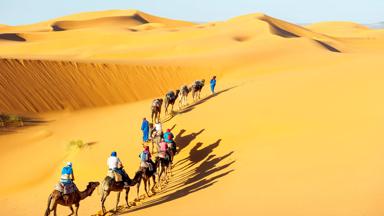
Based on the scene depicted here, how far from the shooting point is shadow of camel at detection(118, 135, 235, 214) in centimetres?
1240

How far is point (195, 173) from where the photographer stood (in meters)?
14.4

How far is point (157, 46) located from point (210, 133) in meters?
37.1

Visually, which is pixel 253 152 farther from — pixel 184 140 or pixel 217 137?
pixel 184 140

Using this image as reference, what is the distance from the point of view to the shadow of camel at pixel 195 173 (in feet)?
40.7

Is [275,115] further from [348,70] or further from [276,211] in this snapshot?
[276,211]

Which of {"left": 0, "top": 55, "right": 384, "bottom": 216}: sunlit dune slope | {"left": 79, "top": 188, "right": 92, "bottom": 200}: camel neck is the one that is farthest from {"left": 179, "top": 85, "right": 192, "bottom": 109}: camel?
{"left": 79, "top": 188, "right": 92, "bottom": 200}: camel neck

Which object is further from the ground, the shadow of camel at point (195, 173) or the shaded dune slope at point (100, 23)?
the shaded dune slope at point (100, 23)

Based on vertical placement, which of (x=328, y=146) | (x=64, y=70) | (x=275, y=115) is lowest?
(x=328, y=146)

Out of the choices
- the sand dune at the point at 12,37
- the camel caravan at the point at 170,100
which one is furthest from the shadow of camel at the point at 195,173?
the sand dune at the point at 12,37

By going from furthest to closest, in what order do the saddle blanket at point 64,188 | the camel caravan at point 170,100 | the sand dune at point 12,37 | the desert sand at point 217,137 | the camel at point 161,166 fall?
the sand dune at point 12,37 < the camel caravan at point 170,100 < the camel at point 161,166 < the saddle blanket at point 64,188 < the desert sand at point 217,137

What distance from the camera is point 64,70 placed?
32.0 meters

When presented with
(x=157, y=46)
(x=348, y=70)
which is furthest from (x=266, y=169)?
(x=157, y=46)

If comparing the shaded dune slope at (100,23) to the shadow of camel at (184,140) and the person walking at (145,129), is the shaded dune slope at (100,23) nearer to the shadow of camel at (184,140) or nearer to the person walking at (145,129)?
the person walking at (145,129)

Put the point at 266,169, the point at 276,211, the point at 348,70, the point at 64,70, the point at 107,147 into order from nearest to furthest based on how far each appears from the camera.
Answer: the point at 276,211, the point at 266,169, the point at 107,147, the point at 348,70, the point at 64,70
